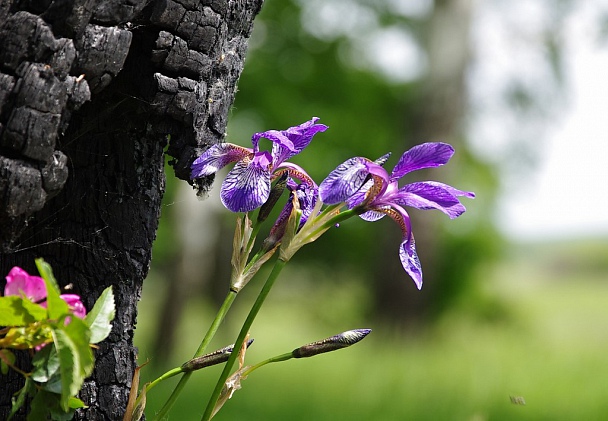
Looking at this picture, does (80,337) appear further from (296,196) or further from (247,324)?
(296,196)

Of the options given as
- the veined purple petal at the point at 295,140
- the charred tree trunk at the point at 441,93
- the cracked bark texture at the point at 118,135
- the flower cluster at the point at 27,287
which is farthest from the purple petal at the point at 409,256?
the charred tree trunk at the point at 441,93

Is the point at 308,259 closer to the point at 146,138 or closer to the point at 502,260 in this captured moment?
the point at 502,260

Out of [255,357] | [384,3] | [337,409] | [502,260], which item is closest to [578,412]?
[337,409]

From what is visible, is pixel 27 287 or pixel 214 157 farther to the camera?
pixel 214 157

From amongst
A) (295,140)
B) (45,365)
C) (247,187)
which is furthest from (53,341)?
(295,140)

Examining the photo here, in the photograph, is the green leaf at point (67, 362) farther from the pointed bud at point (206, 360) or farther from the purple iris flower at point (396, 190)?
the purple iris flower at point (396, 190)
